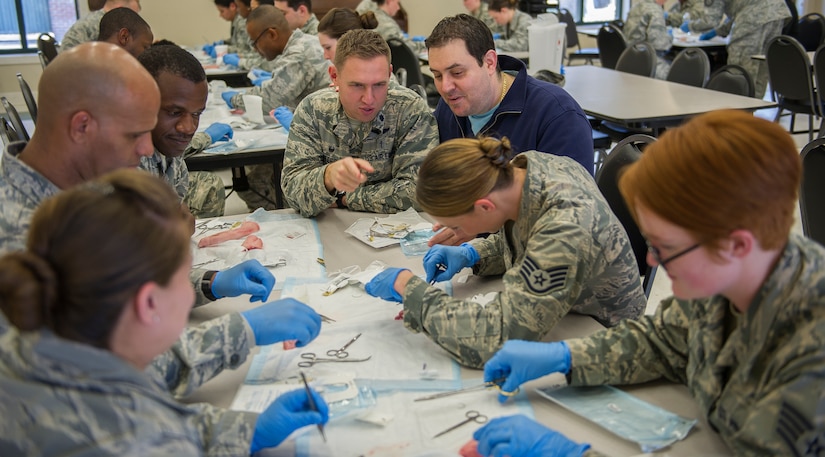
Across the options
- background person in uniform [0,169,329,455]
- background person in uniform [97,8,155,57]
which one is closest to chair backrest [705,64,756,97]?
background person in uniform [97,8,155,57]

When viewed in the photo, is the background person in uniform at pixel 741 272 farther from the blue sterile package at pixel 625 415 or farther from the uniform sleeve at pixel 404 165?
the uniform sleeve at pixel 404 165

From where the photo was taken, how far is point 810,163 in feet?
7.34

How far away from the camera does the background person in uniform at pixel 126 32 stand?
161 inches

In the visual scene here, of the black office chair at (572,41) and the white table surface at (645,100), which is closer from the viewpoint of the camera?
the white table surface at (645,100)

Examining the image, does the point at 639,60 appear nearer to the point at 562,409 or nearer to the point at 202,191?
the point at 202,191

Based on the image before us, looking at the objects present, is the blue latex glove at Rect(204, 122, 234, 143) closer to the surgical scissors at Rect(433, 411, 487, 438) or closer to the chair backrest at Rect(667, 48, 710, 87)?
the surgical scissors at Rect(433, 411, 487, 438)

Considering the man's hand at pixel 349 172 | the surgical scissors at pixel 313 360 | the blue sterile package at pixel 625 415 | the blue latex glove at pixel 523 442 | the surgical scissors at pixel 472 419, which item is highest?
the man's hand at pixel 349 172

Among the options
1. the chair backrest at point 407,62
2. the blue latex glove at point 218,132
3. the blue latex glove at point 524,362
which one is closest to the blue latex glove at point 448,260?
the blue latex glove at point 524,362

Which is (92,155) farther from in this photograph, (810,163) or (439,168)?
(810,163)

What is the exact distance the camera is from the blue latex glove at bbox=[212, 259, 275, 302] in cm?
179

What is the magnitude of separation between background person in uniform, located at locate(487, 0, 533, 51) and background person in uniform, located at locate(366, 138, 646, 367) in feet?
17.8

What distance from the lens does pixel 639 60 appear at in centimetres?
564

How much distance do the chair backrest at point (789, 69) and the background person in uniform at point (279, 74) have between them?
10.7 feet

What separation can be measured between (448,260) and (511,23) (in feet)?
19.3
